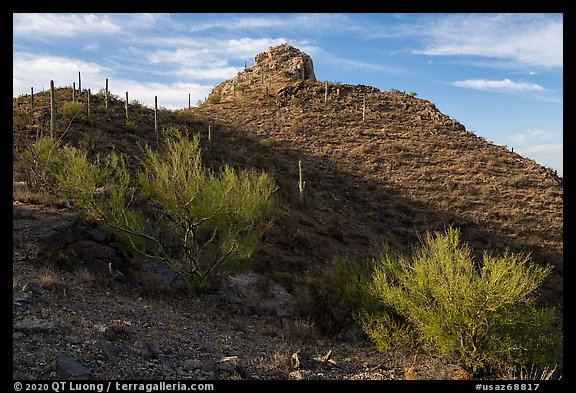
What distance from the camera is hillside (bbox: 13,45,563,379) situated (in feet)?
27.1

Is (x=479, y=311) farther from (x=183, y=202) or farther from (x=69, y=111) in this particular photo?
(x=69, y=111)

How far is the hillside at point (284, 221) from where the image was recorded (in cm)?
827

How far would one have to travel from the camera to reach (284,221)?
23.3m

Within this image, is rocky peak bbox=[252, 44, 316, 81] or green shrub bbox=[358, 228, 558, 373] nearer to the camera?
green shrub bbox=[358, 228, 558, 373]

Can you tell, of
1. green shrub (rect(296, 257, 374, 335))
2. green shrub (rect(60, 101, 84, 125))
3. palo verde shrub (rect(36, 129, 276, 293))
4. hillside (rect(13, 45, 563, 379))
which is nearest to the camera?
hillside (rect(13, 45, 563, 379))

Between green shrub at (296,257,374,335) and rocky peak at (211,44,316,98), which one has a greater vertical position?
rocky peak at (211,44,316,98)

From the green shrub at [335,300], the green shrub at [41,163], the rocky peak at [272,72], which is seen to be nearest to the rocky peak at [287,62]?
the rocky peak at [272,72]

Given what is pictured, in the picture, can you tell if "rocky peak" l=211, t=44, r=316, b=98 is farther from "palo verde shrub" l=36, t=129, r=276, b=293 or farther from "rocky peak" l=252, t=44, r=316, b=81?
"palo verde shrub" l=36, t=129, r=276, b=293

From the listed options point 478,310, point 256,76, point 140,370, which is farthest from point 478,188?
point 256,76

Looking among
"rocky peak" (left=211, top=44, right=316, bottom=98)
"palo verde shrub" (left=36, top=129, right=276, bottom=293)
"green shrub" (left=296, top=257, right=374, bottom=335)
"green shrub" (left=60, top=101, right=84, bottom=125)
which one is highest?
"rocky peak" (left=211, top=44, right=316, bottom=98)

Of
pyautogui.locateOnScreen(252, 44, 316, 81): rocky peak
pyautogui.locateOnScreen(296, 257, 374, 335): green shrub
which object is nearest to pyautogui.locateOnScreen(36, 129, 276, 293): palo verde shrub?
pyautogui.locateOnScreen(296, 257, 374, 335): green shrub

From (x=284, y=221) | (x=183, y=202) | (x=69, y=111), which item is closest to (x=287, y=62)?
(x=69, y=111)

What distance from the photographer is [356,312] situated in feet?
37.4

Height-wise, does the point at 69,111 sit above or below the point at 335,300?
above
